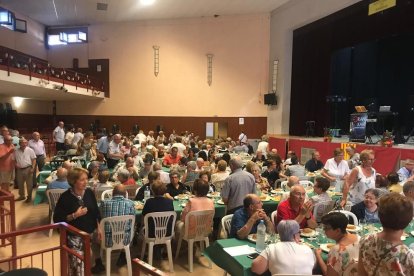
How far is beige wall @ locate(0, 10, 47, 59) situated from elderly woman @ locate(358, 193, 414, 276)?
67.5ft

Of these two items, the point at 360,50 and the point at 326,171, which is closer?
the point at 326,171

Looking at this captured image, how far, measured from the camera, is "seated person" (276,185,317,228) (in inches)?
168

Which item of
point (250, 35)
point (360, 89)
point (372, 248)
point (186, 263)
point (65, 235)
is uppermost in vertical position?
point (250, 35)

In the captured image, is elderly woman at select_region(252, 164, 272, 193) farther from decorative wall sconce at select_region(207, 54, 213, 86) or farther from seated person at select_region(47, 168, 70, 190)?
decorative wall sconce at select_region(207, 54, 213, 86)

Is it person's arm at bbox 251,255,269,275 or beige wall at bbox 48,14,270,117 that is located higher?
beige wall at bbox 48,14,270,117

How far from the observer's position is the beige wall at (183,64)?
19625 millimetres

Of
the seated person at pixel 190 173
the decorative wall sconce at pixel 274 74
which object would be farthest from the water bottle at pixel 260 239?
the decorative wall sconce at pixel 274 74

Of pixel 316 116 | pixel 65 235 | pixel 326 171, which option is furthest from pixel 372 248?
pixel 316 116

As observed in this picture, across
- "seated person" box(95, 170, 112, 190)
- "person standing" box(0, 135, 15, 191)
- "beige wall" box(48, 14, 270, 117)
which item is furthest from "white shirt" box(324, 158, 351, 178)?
"beige wall" box(48, 14, 270, 117)

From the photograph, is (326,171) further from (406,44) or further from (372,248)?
(406,44)

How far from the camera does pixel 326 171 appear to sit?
7.88 m

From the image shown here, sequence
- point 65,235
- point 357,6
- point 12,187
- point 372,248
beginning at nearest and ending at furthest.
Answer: point 372,248 → point 65,235 → point 12,187 → point 357,6

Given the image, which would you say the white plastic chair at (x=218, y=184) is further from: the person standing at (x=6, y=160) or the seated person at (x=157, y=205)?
the person standing at (x=6, y=160)

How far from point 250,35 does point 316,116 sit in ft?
20.3
